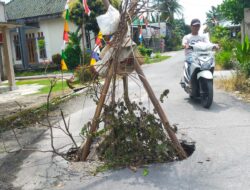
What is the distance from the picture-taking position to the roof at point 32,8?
86.7ft

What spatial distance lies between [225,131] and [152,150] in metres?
1.58

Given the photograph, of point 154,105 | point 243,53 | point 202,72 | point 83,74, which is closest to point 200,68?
point 202,72

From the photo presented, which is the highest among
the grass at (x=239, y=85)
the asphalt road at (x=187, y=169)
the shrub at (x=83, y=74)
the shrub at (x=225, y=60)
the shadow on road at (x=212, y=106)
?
the shrub at (x=83, y=74)

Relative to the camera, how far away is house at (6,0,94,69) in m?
26.6

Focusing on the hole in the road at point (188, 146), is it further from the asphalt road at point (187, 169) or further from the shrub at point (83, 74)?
the shrub at point (83, 74)

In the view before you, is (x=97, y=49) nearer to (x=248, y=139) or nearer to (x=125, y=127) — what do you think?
(x=125, y=127)

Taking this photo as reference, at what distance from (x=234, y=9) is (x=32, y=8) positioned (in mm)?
18231

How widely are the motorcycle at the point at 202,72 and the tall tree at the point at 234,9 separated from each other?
784 centimetres

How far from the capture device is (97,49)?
4.85m

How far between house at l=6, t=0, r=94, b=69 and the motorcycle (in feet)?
64.6

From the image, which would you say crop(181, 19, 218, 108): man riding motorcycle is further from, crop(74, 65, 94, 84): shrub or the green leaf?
the green leaf

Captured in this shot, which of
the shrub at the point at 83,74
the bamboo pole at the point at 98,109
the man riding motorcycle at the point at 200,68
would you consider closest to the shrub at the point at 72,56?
the man riding motorcycle at the point at 200,68

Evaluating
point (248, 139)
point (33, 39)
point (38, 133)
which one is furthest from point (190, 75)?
point (33, 39)

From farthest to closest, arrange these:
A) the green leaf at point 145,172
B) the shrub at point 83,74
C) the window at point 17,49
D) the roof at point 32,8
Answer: the window at point 17,49, the roof at point 32,8, the shrub at point 83,74, the green leaf at point 145,172
